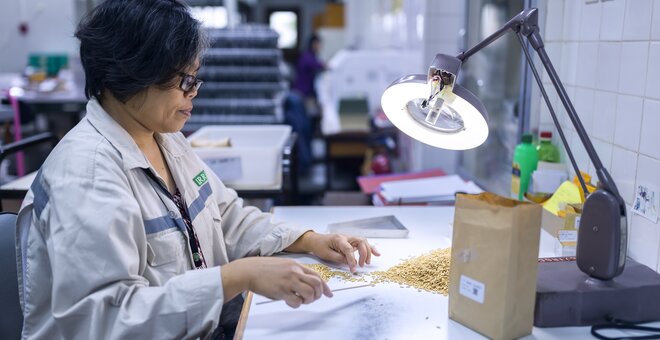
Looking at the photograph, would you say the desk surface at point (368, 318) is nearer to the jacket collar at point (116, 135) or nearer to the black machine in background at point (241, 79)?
the jacket collar at point (116, 135)

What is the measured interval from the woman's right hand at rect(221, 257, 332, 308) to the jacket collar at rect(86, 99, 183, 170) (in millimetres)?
289

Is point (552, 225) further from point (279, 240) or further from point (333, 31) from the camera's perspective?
point (333, 31)

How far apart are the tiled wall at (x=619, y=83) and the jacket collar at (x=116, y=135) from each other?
43.0 inches

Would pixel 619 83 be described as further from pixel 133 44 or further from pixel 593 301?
pixel 133 44

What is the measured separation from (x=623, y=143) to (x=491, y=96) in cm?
144

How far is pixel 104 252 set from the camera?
0.98 meters

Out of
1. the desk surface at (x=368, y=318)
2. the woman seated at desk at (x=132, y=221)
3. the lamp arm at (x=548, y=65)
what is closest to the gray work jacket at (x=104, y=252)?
the woman seated at desk at (x=132, y=221)

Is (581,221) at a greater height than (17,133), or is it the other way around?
(581,221)

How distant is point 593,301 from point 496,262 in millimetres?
244

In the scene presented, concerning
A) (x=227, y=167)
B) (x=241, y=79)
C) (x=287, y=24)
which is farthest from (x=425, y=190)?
(x=287, y=24)

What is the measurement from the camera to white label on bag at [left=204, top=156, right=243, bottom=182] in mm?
2166

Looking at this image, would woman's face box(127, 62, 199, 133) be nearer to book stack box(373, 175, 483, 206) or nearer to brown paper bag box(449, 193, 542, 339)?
brown paper bag box(449, 193, 542, 339)

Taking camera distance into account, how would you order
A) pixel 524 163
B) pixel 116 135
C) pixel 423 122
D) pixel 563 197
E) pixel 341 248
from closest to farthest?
pixel 116 135, pixel 423 122, pixel 341 248, pixel 563 197, pixel 524 163

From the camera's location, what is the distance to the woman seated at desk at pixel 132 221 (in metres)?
0.98
